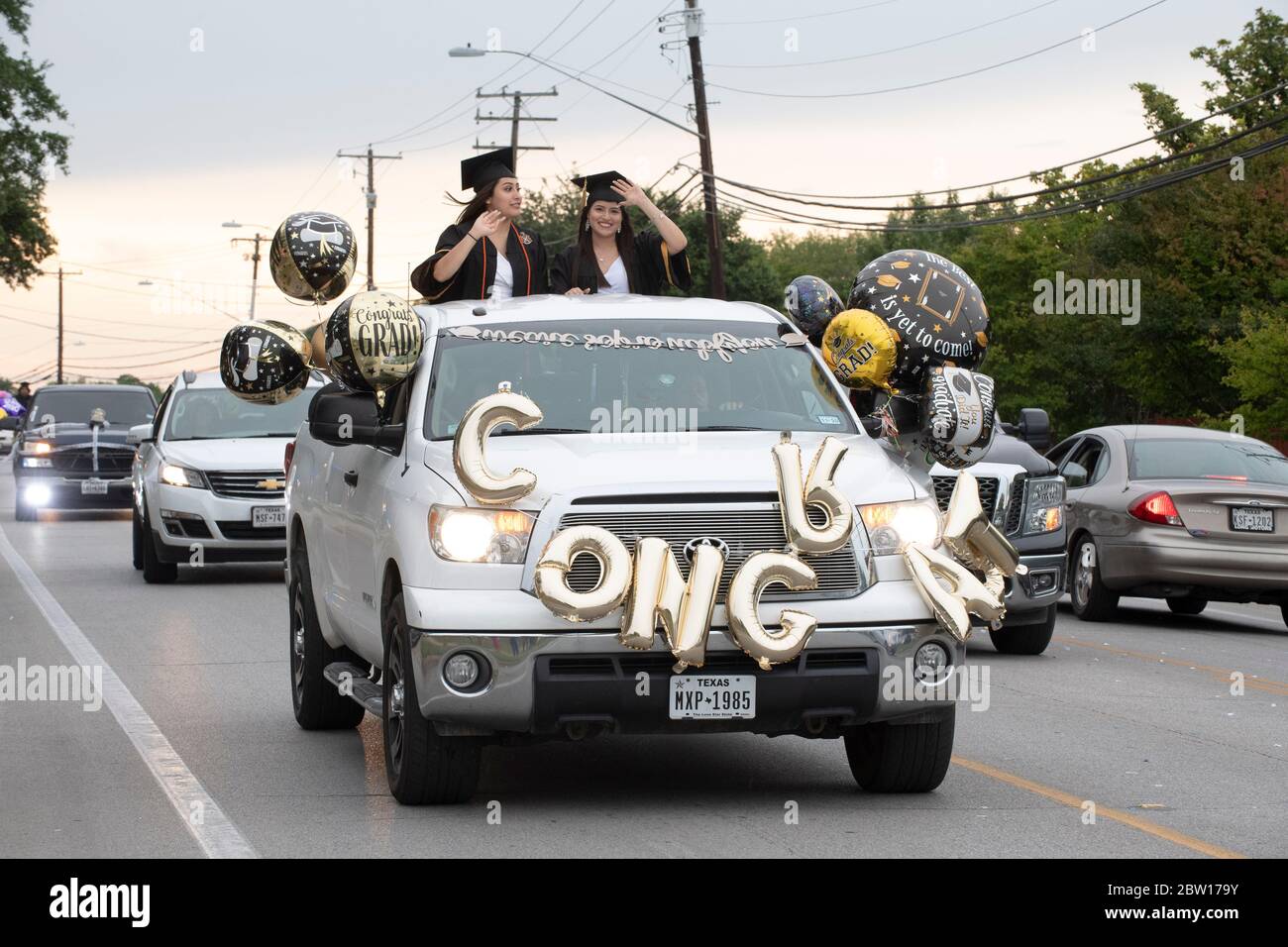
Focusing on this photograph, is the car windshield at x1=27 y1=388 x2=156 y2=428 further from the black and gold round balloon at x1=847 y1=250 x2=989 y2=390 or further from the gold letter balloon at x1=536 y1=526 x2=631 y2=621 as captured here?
the gold letter balloon at x1=536 y1=526 x2=631 y2=621

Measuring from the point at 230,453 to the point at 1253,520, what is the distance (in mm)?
9339

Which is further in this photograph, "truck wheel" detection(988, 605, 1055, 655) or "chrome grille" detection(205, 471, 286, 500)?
"chrome grille" detection(205, 471, 286, 500)

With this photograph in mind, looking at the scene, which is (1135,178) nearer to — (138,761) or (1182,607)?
(1182,607)

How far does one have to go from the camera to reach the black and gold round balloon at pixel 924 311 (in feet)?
28.8

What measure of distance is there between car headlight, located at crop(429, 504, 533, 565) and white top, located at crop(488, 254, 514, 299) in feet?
10.1

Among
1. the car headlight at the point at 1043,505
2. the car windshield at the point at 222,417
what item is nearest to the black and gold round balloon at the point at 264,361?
the car headlight at the point at 1043,505

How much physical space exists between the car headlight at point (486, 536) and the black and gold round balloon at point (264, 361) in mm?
2787

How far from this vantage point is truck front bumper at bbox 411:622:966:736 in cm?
712

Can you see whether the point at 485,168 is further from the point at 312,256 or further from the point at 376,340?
the point at 376,340

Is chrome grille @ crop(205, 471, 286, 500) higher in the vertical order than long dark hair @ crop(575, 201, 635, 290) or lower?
lower

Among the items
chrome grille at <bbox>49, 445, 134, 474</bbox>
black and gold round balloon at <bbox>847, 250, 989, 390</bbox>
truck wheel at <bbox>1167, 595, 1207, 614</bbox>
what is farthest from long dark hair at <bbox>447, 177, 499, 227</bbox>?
chrome grille at <bbox>49, 445, 134, 474</bbox>


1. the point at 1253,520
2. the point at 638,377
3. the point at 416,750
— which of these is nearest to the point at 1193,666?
the point at 1253,520

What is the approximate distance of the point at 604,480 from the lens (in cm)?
727

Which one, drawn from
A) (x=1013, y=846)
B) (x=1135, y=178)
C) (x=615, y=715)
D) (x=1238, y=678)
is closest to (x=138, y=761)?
(x=615, y=715)
